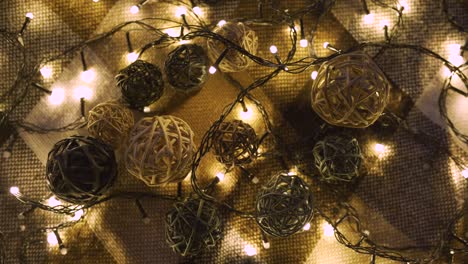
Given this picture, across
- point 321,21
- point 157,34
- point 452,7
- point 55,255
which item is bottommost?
point 55,255

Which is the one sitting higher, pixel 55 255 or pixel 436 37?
pixel 436 37

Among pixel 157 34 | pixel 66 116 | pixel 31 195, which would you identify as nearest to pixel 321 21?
pixel 157 34

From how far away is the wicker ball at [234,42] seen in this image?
51.3 inches

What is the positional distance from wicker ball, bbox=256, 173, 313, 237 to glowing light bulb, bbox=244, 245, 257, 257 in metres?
0.25

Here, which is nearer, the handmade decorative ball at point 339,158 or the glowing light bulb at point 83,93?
the handmade decorative ball at point 339,158

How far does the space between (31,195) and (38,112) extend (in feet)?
0.91

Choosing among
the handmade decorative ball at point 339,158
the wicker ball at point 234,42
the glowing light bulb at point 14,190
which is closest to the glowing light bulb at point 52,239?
the glowing light bulb at point 14,190

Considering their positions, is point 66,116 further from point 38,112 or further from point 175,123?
point 175,123

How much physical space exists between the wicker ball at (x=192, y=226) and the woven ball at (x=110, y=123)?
266 mm

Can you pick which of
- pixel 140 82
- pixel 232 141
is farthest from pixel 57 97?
pixel 232 141

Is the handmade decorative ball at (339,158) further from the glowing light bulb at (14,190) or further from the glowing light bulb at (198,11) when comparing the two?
the glowing light bulb at (14,190)

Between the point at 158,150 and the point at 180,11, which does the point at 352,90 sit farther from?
the point at 180,11

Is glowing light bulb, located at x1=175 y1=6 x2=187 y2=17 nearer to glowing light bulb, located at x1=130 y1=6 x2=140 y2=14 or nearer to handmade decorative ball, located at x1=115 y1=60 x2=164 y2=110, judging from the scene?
glowing light bulb, located at x1=130 y1=6 x2=140 y2=14

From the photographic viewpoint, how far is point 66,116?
1494 millimetres
